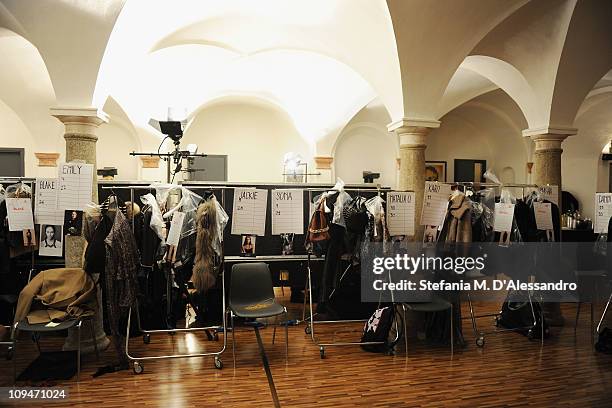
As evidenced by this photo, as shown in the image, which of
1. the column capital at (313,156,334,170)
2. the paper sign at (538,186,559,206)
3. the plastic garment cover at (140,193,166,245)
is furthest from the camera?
the column capital at (313,156,334,170)

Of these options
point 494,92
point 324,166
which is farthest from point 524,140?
point 324,166

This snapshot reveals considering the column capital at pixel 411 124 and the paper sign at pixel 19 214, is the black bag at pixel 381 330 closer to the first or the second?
the column capital at pixel 411 124

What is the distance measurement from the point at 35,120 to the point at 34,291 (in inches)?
252

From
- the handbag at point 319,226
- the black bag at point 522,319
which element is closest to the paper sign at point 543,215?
the black bag at point 522,319

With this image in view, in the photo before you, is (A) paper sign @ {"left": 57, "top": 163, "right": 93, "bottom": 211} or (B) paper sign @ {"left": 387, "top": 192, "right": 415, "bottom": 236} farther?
(B) paper sign @ {"left": 387, "top": 192, "right": 415, "bottom": 236}

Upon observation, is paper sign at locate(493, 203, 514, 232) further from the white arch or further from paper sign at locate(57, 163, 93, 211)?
paper sign at locate(57, 163, 93, 211)

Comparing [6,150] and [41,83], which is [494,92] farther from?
[6,150]

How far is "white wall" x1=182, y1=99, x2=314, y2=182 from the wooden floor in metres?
6.44

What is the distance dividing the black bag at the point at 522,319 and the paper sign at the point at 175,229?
12.8ft

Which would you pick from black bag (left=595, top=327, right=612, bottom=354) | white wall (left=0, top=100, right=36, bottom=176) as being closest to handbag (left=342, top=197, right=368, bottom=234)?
black bag (left=595, top=327, right=612, bottom=354)

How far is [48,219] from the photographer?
3.73 metres

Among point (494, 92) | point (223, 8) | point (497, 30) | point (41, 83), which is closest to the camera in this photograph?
point (497, 30)

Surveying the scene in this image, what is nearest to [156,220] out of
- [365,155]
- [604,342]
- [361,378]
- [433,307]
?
[361,378]
